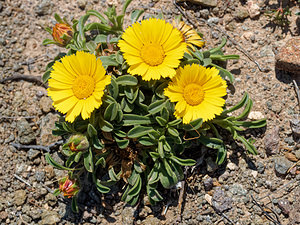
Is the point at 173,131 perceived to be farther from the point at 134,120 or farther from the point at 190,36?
the point at 190,36

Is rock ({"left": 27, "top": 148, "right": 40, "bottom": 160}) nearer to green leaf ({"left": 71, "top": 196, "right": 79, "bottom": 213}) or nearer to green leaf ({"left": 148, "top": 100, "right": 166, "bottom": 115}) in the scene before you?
green leaf ({"left": 71, "top": 196, "right": 79, "bottom": 213})

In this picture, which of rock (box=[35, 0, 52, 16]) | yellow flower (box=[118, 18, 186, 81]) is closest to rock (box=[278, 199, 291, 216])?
yellow flower (box=[118, 18, 186, 81])

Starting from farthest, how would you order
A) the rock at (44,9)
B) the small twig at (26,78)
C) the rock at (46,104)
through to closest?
the rock at (44,9), the small twig at (26,78), the rock at (46,104)

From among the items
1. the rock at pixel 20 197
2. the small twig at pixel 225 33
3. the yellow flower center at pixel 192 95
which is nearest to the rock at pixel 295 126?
the small twig at pixel 225 33

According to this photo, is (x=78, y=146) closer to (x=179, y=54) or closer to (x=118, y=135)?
(x=118, y=135)

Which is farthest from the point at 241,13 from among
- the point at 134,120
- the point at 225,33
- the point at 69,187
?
the point at 69,187

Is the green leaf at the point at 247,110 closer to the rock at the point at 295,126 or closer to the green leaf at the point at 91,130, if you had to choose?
the rock at the point at 295,126
